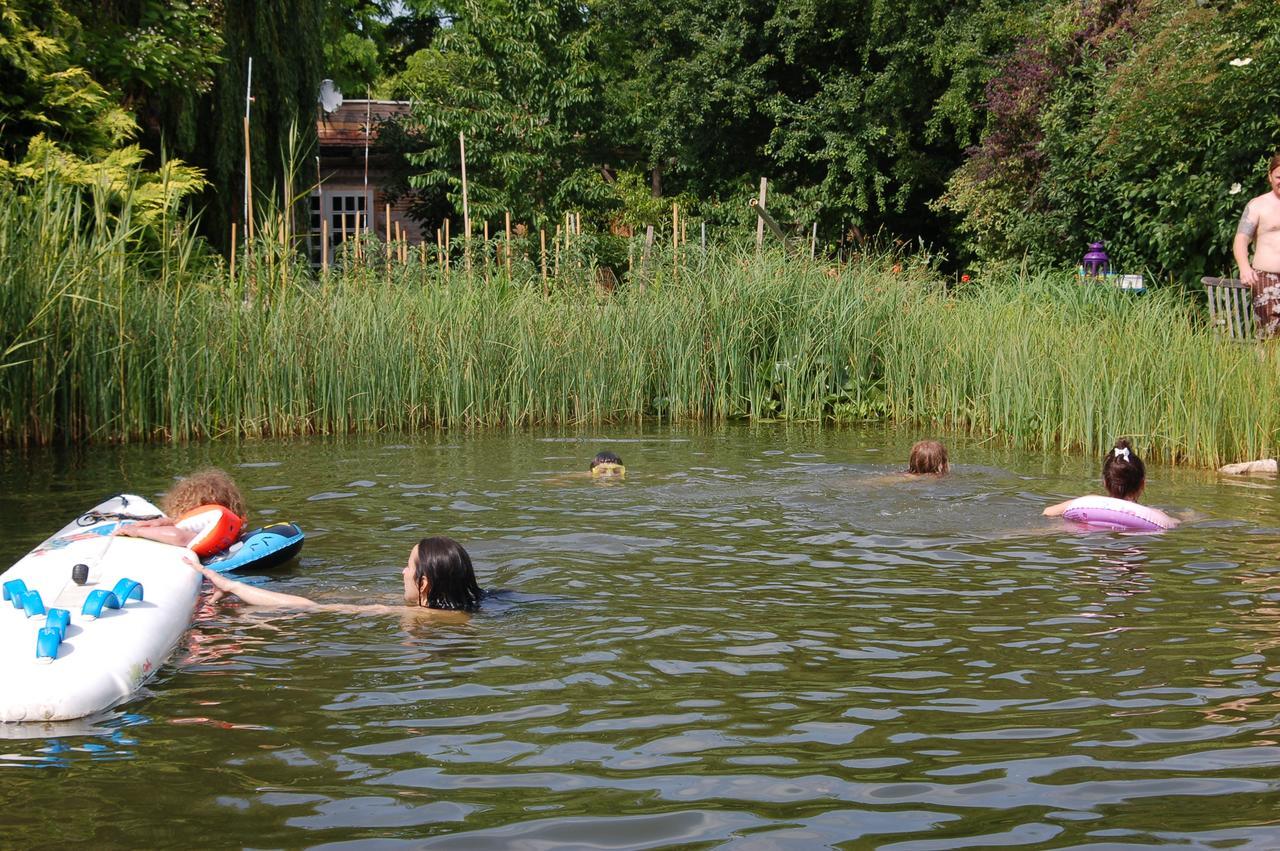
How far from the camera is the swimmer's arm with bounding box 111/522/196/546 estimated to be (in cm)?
646

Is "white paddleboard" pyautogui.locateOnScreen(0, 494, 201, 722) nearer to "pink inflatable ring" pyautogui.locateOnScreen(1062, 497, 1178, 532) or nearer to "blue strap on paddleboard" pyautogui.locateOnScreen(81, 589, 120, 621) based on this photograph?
"blue strap on paddleboard" pyautogui.locateOnScreen(81, 589, 120, 621)

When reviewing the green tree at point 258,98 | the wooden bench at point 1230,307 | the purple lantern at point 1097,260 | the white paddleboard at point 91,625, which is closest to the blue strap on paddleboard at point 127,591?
the white paddleboard at point 91,625

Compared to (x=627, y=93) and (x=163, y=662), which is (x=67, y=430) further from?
(x=627, y=93)

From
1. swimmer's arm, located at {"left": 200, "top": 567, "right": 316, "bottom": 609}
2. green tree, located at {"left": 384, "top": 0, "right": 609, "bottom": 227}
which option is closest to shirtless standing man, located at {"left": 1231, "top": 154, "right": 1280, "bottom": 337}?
swimmer's arm, located at {"left": 200, "top": 567, "right": 316, "bottom": 609}

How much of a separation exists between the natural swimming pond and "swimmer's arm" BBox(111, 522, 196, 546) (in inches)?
18.9

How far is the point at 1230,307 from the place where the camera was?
42.7 ft

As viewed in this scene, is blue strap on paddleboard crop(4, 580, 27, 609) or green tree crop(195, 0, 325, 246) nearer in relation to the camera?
blue strap on paddleboard crop(4, 580, 27, 609)

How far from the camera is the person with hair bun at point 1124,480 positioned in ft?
→ 26.1

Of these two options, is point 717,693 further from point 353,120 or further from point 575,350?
point 353,120

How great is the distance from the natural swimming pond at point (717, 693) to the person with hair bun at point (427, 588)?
0.11 metres

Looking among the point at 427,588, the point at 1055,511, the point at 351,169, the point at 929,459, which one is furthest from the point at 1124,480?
the point at 351,169

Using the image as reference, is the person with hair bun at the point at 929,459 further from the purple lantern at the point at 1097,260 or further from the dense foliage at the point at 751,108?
the purple lantern at the point at 1097,260

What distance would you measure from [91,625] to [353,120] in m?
26.8

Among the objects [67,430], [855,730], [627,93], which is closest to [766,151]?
[627,93]
